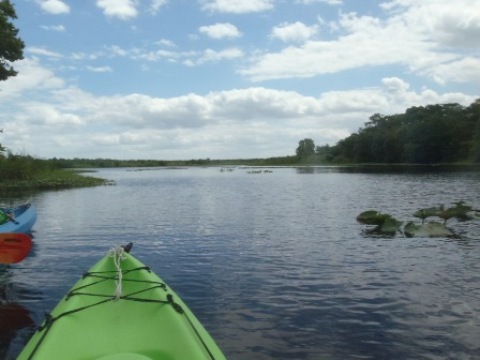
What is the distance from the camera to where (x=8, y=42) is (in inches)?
1448

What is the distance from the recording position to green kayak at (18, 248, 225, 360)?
5738 mm

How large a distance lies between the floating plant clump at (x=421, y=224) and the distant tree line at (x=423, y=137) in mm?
85212

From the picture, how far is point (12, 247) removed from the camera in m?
11.3

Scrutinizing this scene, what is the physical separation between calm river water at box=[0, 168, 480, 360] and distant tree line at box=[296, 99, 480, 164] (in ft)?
303

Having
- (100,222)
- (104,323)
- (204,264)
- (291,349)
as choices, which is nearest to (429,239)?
(204,264)

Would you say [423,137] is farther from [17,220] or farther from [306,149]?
[17,220]

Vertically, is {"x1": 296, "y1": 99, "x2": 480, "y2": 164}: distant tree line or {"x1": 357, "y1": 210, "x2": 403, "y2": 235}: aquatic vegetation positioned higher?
{"x1": 296, "y1": 99, "x2": 480, "y2": 164}: distant tree line

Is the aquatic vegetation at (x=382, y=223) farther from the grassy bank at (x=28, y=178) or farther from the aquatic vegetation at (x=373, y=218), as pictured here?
the grassy bank at (x=28, y=178)

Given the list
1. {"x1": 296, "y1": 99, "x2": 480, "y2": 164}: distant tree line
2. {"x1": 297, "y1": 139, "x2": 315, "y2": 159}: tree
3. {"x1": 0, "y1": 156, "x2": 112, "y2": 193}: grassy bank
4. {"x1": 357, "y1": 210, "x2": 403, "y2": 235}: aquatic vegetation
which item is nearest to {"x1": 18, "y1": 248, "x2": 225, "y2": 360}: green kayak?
{"x1": 357, "y1": 210, "x2": 403, "y2": 235}: aquatic vegetation

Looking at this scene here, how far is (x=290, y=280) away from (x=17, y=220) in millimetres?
12504

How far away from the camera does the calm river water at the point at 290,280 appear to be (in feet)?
27.8

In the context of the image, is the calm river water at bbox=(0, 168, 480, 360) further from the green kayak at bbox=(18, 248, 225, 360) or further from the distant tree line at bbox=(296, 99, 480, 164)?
the distant tree line at bbox=(296, 99, 480, 164)

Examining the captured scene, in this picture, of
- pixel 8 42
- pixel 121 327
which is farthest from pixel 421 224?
pixel 8 42

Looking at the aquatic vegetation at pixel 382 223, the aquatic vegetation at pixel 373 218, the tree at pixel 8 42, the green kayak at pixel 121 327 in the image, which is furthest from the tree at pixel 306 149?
the green kayak at pixel 121 327
